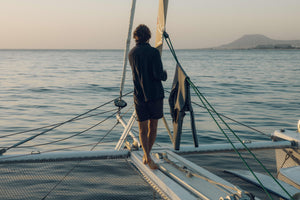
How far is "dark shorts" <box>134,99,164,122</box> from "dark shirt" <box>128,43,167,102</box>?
3.1 inches

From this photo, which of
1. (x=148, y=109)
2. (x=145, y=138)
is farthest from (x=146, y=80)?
(x=145, y=138)

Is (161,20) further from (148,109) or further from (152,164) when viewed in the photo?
(152,164)

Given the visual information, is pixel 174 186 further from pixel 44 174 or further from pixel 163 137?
pixel 163 137

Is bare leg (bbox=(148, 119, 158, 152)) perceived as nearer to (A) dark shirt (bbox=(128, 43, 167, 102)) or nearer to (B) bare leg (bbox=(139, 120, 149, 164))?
(B) bare leg (bbox=(139, 120, 149, 164))

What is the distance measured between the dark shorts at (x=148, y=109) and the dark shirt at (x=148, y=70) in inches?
3.1

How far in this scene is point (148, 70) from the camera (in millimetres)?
4684

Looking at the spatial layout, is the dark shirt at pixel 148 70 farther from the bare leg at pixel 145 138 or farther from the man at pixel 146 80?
the bare leg at pixel 145 138

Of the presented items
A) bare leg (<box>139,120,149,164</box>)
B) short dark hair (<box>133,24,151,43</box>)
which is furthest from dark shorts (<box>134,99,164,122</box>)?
short dark hair (<box>133,24,151,43</box>)

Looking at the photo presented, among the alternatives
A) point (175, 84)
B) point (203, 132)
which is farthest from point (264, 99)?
point (175, 84)

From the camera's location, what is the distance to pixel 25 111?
15.7 metres

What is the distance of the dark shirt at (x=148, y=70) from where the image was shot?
462cm

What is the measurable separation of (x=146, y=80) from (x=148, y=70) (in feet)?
0.45

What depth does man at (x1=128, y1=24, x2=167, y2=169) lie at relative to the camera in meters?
4.62

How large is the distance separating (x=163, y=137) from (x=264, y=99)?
11.3m
